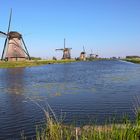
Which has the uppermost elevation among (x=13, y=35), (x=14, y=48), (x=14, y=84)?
(x=13, y=35)

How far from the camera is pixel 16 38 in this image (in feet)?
309

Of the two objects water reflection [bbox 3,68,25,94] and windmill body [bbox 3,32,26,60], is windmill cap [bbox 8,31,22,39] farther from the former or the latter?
water reflection [bbox 3,68,25,94]

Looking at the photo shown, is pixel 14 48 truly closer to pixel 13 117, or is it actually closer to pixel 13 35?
pixel 13 35

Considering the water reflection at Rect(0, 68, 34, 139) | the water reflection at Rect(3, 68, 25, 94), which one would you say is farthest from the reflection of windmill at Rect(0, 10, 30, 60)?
the water reflection at Rect(0, 68, 34, 139)

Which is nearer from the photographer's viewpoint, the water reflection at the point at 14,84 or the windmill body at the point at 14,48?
the water reflection at the point at 14,84

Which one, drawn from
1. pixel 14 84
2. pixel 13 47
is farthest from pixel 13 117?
pixel 13 47

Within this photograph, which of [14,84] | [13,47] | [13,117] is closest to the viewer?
[13,117]

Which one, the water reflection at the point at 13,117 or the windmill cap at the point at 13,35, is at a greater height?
the windmill cap at the point at 13,35

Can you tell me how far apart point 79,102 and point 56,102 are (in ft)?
5.04

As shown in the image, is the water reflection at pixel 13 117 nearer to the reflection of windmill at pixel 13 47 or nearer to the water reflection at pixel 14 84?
the water reflection at pixel 14 84

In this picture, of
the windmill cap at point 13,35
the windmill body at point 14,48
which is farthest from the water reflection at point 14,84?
the windmill cap at point 13,35

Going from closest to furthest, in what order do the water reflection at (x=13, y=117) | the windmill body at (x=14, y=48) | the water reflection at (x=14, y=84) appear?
the water reflection at (x=13, y=117)
the water reflection at (x=14, y=84)
the windmill body at (x=14, y=48)

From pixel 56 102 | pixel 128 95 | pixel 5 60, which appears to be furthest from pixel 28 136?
pixel 5 60

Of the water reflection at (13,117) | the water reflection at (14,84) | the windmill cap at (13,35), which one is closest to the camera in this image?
the water reflection at (13,117)
